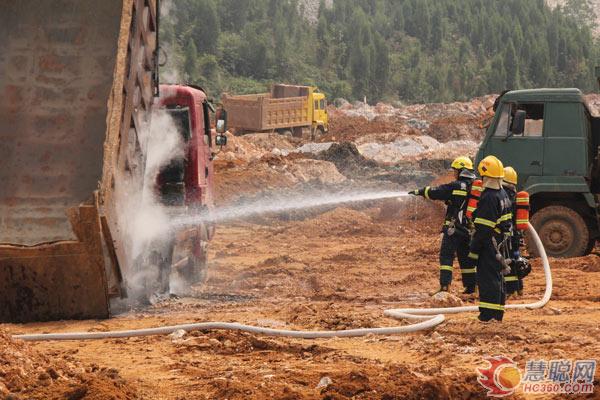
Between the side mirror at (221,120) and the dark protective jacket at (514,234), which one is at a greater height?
the side mirror at (221,120)

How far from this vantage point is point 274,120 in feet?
138

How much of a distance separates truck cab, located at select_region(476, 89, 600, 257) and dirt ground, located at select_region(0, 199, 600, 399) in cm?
→ 49

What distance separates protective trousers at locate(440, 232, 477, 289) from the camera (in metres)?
12.4

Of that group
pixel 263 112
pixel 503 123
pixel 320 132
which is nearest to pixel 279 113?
pixel 263 112

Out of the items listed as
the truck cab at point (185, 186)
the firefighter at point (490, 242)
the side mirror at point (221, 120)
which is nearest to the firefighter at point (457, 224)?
the firefighter at point (490, 242)

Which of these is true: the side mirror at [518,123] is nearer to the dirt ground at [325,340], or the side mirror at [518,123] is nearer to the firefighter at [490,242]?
the dirt ground at [325,340]

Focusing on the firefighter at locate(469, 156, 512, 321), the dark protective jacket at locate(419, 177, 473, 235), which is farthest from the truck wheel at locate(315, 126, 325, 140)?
the firefighter at locate(469, 156, 512, 321)

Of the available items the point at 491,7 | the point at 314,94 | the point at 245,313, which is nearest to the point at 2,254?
the point at 245,313

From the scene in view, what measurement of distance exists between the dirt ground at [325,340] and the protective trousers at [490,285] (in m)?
0.15

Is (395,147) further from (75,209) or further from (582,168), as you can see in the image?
(75,209)

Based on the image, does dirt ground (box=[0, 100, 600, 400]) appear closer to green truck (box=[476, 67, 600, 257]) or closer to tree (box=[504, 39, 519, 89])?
green truck (box=[476, 67, 600, 257])

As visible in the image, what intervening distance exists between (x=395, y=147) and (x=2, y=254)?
30.0 meters

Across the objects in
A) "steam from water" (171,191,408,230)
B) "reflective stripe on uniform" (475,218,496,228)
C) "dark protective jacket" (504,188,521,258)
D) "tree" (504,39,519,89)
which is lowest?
"steam from water" (171,191,408,230)

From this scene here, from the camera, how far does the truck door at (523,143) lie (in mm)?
15281
